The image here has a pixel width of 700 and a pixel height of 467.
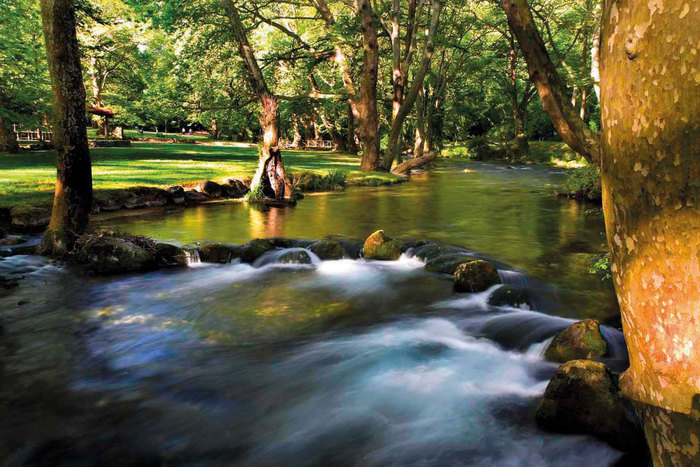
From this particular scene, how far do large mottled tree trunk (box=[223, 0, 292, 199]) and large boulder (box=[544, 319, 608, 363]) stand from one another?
1211cm

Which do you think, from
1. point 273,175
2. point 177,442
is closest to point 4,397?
point 177,442

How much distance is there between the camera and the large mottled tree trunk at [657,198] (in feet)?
5.00

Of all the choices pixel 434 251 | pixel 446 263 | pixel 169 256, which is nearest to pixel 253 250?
pixel 169 256

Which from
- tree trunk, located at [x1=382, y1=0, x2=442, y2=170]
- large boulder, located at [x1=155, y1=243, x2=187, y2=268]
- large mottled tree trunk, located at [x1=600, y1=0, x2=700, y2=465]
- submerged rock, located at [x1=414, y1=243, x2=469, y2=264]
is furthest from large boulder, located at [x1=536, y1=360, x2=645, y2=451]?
tree trunk, located at [x1=382, y1=0, x2=442, y2=170]

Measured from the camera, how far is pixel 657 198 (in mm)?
1617

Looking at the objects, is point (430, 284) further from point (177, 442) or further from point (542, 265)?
point (177, 442)

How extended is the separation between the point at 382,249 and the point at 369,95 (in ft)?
56.4

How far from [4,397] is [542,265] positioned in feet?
26.2

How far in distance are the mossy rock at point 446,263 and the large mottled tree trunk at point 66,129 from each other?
626 centimetres

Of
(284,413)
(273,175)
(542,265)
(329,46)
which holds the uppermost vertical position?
(329,46)

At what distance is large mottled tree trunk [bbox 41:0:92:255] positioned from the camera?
7977mm

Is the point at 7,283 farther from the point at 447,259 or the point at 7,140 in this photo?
the point at 7,140

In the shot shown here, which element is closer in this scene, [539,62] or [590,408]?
[590,408]

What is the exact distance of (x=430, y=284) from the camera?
8.29 m
